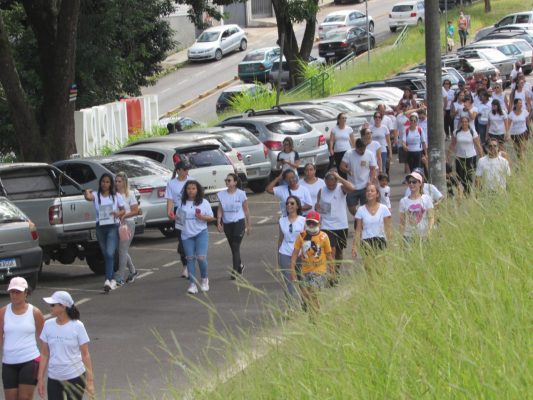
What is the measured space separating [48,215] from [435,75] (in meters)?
5.74

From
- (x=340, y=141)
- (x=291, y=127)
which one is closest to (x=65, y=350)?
(x=340, y=141)

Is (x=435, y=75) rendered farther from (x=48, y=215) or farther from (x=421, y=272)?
(x=421, y=272)

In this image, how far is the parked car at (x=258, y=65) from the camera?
53938 millimetres

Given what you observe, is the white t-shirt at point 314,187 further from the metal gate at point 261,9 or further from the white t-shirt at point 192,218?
the metal gate at point 261,9

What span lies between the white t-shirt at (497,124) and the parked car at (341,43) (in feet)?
112

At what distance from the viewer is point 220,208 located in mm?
17141

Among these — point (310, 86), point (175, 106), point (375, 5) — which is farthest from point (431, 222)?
point (375, 5)

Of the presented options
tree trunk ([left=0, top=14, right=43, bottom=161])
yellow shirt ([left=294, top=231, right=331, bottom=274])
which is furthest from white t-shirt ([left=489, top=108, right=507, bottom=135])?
yellow shirt ([left=294, top=231, right=331, bottom=274])

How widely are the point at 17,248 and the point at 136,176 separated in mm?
5088

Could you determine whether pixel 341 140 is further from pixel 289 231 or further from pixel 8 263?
pixel 289 231

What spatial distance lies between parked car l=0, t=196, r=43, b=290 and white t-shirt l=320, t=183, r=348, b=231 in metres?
3.73

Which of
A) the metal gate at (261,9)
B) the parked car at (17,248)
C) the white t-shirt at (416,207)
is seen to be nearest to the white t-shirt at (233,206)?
the parked car at (17,248)

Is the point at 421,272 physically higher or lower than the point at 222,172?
higher

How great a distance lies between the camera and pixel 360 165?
18.1 meters
